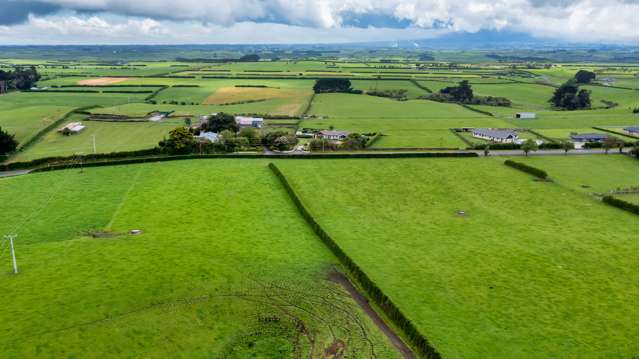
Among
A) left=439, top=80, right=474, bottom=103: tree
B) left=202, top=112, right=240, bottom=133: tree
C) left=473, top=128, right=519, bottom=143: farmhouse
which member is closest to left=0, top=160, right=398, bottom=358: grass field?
left=202, top=112, right=240, bottom=133: tree

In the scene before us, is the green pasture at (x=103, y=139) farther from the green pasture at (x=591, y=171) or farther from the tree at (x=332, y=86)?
the green pasture at (x=591, y=171)

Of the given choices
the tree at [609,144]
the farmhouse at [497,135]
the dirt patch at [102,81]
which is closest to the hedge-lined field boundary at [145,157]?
the farmhouse at [497,135]

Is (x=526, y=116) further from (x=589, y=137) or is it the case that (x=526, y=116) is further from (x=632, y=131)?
(x=589, y=137)

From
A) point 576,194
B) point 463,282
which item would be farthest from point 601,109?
point 463,282

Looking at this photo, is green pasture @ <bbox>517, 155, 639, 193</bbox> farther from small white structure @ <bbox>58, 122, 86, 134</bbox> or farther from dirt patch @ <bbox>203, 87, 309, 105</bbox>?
dirt patch @ <bbox>203, 87, 309, 105</bbox>

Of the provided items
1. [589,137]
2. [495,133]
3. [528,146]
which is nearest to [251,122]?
[495,133]

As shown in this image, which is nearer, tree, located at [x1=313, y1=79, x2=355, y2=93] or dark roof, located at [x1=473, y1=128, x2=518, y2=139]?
dark roof, located at [x1=473, y1=128, x2=518, y2=139]
